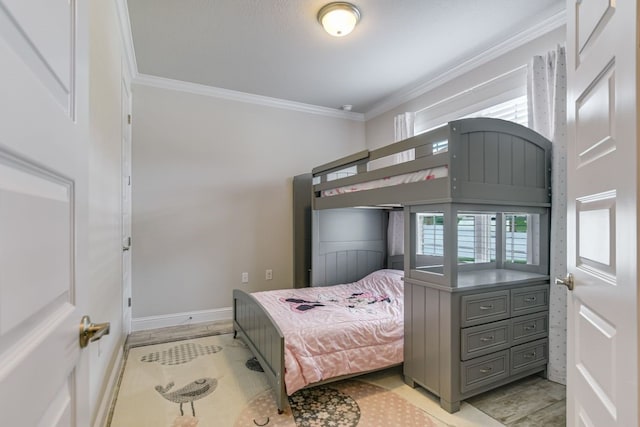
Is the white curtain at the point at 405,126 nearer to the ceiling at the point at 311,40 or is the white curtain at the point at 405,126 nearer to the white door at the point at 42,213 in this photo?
the ceiling at the point at 311,40

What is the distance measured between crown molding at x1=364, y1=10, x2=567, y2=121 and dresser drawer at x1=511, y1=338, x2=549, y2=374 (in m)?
2.29

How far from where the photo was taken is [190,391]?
215 centimetres

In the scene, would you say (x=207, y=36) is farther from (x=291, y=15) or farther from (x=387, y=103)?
(x=387, y=103)

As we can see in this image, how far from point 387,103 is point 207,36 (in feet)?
7.46

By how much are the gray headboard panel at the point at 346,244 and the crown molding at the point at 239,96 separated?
4.68 feet

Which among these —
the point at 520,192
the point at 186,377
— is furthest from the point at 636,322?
the point at 186,377

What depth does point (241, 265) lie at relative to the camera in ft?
12.4

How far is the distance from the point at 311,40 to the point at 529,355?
289cm

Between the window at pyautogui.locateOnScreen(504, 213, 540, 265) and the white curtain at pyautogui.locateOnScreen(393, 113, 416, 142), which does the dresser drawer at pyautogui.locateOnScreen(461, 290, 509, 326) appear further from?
the white curtain at pyautogui.locateOnScreen(393, 113, 416, 142)

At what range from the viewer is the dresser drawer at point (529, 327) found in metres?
2.18

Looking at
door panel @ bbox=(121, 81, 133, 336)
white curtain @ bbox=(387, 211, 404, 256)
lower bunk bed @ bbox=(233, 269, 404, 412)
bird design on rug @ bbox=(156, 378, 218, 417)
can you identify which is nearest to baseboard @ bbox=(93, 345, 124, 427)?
bird design on rug @ bbox=(156, 378, 218, 417)

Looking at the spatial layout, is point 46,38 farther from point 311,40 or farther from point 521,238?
point 521,238

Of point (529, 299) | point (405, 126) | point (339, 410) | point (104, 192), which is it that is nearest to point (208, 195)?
point (104, 192)

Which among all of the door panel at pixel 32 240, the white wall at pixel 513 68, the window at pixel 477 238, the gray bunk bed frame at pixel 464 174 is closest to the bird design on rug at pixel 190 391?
the gray bunk bed frame at pixel 464 174
